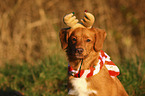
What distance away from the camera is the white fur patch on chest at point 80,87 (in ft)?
10.1

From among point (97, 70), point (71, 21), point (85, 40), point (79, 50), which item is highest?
point (71, 21)

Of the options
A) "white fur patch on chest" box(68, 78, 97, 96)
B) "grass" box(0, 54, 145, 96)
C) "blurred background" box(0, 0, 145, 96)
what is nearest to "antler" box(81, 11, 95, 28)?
"white fur patch on chest" box(68, 78, 97, 96)

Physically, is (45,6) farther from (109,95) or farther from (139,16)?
(109,95)

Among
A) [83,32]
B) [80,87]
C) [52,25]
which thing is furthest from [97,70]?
[52,25]

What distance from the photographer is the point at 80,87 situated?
3.12 metres

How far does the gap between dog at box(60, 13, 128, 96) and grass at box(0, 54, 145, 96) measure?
1.20 meters

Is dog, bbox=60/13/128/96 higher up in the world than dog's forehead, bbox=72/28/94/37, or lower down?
lower down

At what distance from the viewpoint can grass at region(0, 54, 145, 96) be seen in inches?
172

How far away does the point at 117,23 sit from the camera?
8664 millimetres

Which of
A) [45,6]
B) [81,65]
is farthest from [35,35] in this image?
[81,65]

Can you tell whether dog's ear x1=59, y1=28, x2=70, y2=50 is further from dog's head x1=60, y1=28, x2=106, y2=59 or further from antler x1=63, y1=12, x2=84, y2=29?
antler x1=63, y1=12, x2=84, y2=29

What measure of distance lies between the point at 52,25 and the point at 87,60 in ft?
14.9

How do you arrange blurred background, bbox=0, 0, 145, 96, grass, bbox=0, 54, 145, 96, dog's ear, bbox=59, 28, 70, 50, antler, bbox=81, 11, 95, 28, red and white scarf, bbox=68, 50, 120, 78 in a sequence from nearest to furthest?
1. antler, bbox=81, 11, 95, 28
2. red and white scarf, bbox=68, 50, 120, 78
3. dog's ear, bbox=59, 28, 70, 50
4. grass, bbox=0, 54, 145, 96
5. blurred background, bbox=0, 0, 145, 96

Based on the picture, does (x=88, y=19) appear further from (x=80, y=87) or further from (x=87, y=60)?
(x=80, y=87)
